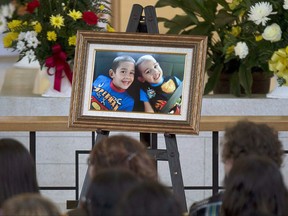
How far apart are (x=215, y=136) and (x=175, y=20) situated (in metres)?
1.50

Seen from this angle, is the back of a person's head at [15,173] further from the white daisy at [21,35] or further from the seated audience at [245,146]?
the white daisy at [21,35]

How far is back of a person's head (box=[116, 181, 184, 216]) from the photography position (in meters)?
2.46

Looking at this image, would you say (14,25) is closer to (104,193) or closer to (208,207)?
(208,207)

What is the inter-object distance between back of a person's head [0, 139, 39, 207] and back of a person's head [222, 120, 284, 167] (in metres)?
0.71

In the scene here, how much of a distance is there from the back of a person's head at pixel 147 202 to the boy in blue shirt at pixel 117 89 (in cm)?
236

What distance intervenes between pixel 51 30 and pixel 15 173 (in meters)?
3.06

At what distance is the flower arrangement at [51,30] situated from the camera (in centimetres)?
623

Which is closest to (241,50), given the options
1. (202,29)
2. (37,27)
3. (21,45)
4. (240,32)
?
(240,32)

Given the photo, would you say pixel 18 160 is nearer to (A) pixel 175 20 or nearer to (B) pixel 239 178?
(B) pixel 239 178

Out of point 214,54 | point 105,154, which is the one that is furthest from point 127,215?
point 214,54

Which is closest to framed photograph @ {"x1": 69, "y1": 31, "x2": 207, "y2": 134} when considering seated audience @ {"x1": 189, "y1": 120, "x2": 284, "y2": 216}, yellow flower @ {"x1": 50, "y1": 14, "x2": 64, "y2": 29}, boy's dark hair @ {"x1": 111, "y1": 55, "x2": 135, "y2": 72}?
boy's dark hair @ {"x1": 111, "y1": 55, "x2": 135, "y2": 72}

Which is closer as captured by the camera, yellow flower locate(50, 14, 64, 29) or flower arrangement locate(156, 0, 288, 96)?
flower arrangement locate(156, 0, 288, 96)

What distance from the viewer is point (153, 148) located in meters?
5.16

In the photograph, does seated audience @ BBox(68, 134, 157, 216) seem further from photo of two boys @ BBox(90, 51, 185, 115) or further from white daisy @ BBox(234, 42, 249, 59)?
white daisy @ BBox(234, 42, 249, 59)
